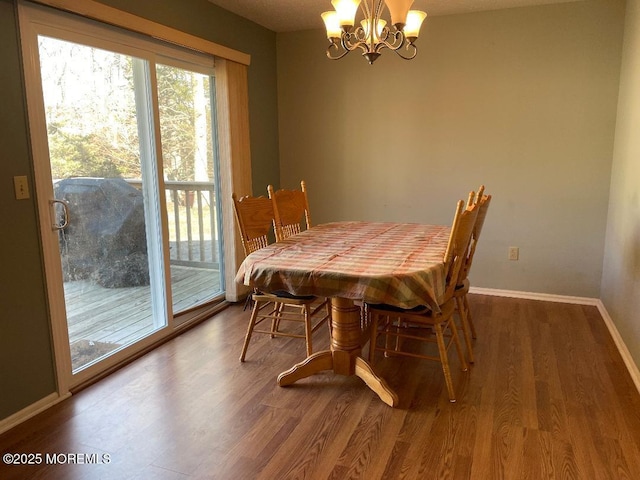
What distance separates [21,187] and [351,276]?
1.56 meters

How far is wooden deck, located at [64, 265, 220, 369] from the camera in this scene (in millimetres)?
2617

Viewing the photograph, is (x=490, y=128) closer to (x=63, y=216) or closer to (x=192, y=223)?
(x=192, y=223)

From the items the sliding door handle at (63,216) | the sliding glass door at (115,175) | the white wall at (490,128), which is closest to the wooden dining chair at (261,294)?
the sliding glass door at (115,175)

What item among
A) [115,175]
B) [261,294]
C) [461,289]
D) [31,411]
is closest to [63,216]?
[115,175]

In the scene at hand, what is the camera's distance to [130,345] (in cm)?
289

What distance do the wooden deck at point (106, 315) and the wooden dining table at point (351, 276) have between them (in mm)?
994

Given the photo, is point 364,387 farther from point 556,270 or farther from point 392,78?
point 392,78

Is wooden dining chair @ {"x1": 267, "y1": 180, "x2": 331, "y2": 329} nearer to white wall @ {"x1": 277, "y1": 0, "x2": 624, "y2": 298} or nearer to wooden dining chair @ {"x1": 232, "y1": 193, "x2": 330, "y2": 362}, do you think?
wooden dining chair @ {"x1": 232, "y1": 193, "x2": 330, "y2": 362}

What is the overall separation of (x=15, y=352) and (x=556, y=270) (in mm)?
3760

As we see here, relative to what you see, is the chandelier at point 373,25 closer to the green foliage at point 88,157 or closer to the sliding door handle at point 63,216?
the green foliage at point 88,157

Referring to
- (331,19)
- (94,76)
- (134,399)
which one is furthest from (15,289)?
(331,19)

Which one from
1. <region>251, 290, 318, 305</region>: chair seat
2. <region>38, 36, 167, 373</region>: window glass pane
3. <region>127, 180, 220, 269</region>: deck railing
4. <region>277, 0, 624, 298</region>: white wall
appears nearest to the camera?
<region>38, 36, 167, 373</region>: window glass pane

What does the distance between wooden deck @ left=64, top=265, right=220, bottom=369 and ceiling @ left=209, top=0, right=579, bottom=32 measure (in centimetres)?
207

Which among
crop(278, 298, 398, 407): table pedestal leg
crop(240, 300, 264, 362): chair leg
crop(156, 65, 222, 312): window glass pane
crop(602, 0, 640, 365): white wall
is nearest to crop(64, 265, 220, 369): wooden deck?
crop(156, 65, 222, 312): window glass pane
